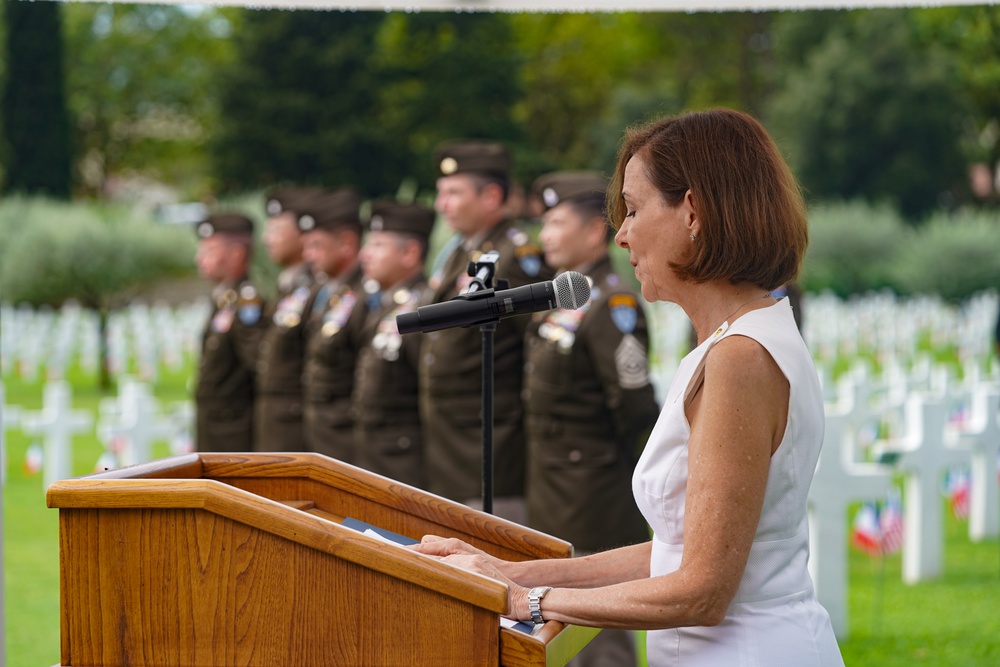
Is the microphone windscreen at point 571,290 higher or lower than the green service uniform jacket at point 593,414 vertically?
higher

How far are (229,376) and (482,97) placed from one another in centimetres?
3410

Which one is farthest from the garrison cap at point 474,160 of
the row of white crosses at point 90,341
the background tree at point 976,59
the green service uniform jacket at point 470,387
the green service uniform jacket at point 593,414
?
the background tree at point 976,59

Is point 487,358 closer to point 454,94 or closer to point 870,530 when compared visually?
point 870,530

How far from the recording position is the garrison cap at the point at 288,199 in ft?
24.6

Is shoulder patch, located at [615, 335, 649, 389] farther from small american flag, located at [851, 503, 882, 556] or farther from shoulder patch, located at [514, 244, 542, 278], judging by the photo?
small american flag, located at [851, 503, 882, 556]

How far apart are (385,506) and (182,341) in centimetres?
1830

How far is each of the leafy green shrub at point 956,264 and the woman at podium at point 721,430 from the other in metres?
26.5

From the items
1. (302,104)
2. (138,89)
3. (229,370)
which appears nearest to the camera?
(229,370)

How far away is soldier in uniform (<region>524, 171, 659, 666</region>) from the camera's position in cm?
453

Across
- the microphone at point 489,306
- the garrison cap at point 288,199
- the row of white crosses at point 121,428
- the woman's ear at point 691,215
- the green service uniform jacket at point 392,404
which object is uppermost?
the garrison cap at point 288,199

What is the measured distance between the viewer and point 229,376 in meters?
7.65

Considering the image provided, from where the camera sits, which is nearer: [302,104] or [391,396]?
[391,396]

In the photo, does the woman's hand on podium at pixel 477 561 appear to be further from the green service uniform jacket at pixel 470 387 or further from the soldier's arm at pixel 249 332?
the soldier's arm at pixel 249 332

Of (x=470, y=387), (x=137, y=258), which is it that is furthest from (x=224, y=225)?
(x=137, y=258)
